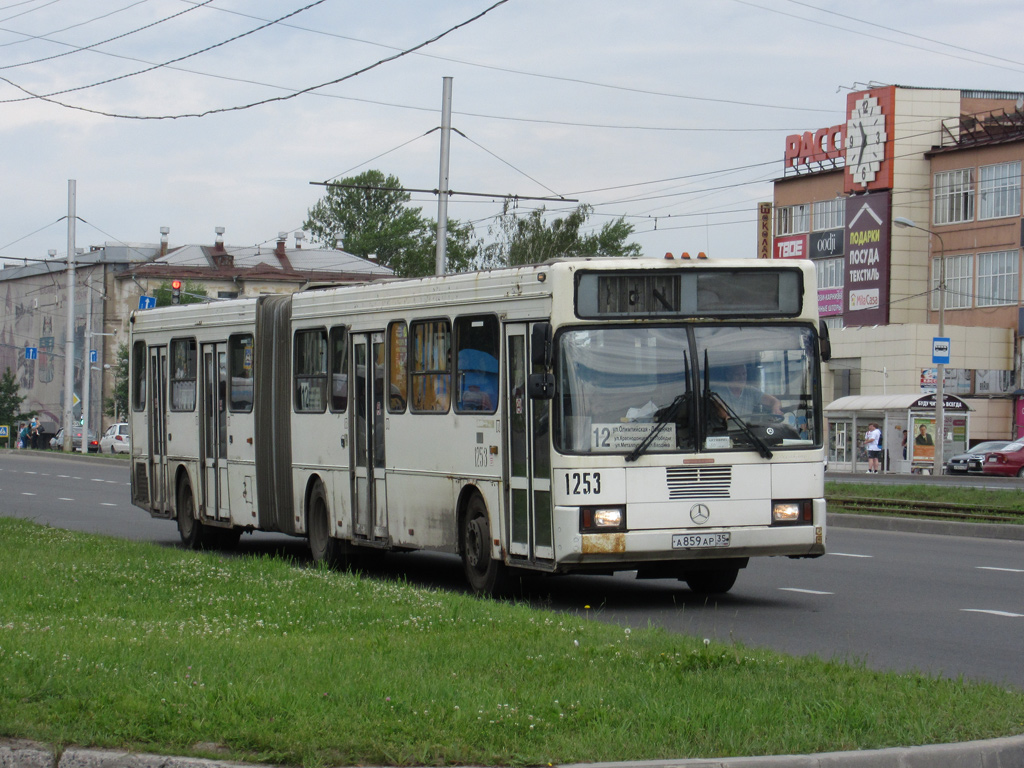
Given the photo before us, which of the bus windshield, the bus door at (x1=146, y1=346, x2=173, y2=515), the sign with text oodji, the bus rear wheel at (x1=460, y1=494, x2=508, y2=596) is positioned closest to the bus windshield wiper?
the bus windshield

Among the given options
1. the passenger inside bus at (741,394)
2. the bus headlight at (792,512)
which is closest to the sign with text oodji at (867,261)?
the bus headlight at (792,512)

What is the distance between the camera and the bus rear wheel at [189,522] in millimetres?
19266

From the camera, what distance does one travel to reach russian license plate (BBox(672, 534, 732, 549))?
1210cm

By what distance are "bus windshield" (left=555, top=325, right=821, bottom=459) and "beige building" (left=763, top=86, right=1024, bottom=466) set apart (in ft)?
170

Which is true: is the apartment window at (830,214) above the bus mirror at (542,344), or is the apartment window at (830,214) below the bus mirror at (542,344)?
above

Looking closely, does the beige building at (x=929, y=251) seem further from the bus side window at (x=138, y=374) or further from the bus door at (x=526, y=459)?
the bus door at (x=526, y=459)

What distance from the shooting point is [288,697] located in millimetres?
6852

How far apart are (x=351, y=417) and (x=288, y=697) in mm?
8688

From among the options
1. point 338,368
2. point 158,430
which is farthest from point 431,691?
point 158,430

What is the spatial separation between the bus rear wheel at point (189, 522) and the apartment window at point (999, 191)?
169ft

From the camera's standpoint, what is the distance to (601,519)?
1191 cm

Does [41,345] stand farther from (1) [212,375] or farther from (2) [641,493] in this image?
(2) [641,493]

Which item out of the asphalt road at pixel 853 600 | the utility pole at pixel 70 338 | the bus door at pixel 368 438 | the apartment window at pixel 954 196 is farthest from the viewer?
the apartment window at pixel 954 196

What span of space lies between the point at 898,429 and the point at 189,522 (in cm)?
3850
